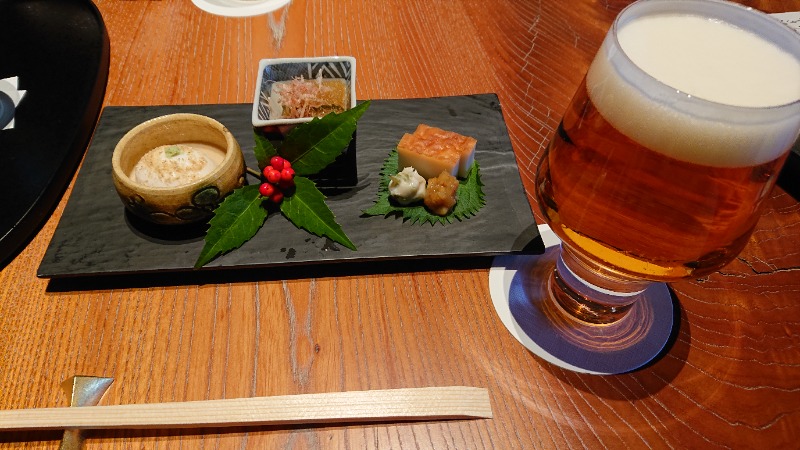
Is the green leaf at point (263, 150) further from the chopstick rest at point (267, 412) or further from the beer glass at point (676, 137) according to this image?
the beer glass at point (676, 137)

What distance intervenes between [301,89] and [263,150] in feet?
0.70

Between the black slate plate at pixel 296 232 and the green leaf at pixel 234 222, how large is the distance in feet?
0.06

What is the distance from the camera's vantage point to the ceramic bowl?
43.4 inches

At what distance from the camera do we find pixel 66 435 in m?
0.85

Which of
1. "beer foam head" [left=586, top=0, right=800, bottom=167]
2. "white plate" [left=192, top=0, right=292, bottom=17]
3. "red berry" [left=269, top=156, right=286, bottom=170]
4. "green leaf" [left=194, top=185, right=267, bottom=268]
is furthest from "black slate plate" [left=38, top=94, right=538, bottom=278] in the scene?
"white plate" [left=192, top=0, right=292, bottom=17]

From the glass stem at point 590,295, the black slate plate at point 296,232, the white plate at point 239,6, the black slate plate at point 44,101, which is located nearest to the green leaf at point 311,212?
the black slate plate at point 296,232

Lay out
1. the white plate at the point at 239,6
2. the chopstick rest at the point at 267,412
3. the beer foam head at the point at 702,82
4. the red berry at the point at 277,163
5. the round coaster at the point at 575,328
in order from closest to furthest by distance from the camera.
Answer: the beer foam head at the point at 702,82 < the chopstick rest at the point at 267,412 < the round coaster at the point at 575,328 < the red berry at the point at 277,163 < the white plate at the point at 239,6

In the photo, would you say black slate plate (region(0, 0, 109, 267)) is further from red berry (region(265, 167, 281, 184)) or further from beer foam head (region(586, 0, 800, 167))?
beer foam head (region(586, 0, 800, 167))

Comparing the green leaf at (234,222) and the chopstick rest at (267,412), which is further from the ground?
the green leaf at (234,222)

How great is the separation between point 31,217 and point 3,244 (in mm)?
87

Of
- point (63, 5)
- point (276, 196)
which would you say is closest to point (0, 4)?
point (63, 5)

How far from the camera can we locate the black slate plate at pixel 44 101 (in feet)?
3.91

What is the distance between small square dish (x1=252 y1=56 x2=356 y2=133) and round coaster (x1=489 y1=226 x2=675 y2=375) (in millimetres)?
607

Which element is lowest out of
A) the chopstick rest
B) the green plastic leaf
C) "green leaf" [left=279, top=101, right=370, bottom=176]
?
the chopstick rest
